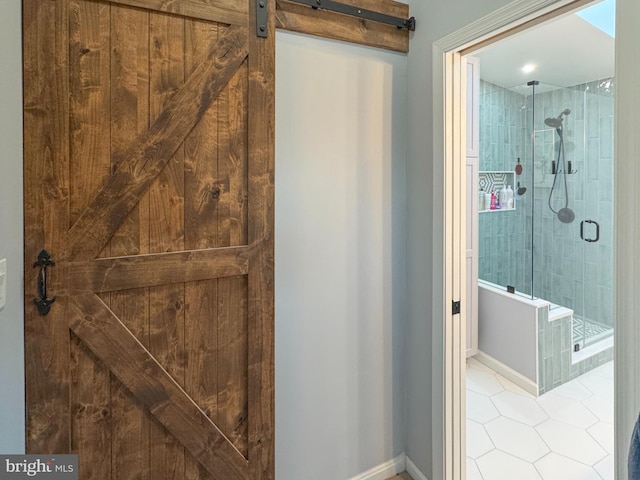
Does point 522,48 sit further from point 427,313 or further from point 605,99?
point 427,313

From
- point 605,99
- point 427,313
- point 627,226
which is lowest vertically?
point 427,313

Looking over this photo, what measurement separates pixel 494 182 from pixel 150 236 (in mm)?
3319

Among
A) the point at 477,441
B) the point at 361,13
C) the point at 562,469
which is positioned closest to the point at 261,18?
the point at 361,13

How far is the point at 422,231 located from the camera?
72.5 inches

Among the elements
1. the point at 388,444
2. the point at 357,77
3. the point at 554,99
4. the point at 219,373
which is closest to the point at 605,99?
the point at 554,99

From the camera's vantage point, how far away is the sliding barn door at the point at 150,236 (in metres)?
1.12

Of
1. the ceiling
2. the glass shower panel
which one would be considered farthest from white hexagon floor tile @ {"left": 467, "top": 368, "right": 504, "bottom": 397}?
the ceiling

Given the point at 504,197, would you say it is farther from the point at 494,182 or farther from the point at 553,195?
the point at 553,195

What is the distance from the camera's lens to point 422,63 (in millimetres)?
1793

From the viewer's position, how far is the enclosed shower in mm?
3406

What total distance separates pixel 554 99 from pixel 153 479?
4.27m

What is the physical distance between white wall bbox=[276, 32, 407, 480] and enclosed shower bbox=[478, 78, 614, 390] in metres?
1.89

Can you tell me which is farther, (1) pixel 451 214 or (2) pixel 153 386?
(1) pixel 451 214

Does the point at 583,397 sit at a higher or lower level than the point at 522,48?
lower
